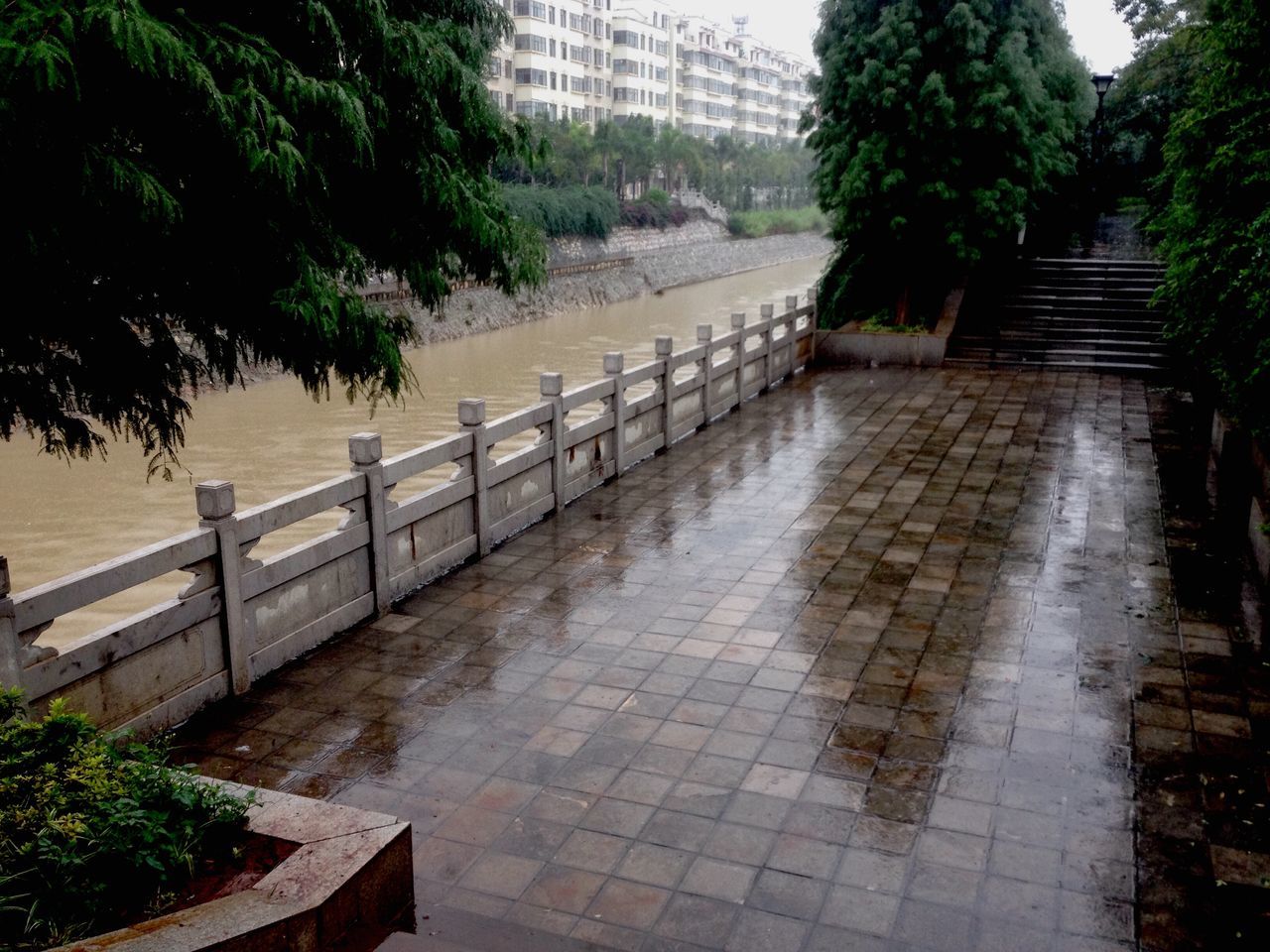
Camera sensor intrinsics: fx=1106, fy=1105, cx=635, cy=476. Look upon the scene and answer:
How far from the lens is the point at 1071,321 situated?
1952 centimetres

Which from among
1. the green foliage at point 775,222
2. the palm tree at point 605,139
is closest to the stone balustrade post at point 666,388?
the palm tree at point 605,139

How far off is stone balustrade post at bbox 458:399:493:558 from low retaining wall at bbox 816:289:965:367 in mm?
11372

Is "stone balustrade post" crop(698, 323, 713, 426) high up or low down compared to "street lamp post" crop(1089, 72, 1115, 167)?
down

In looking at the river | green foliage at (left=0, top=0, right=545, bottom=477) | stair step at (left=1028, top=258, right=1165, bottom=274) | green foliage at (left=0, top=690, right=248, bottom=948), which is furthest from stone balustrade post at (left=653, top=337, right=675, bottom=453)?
stair step at (left=1028, top=258, right=1165, bottom=274)

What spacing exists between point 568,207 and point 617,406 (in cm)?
3805

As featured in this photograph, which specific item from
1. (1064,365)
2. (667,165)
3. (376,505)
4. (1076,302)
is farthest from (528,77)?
(376,505)

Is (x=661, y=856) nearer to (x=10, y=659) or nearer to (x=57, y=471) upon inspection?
(x=10, y=659)

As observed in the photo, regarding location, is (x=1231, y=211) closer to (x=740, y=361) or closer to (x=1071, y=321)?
(x=740, y=361)

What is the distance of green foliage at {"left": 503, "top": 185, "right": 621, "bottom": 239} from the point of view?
44.2 meters

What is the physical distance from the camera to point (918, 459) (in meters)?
11.9

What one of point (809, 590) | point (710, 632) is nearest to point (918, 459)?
point (809, 590)

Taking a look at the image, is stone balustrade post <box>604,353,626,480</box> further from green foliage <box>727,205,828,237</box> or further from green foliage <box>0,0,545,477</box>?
green foliage <box>727,205,828,237</box>

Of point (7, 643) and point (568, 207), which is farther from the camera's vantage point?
point (568, 207)

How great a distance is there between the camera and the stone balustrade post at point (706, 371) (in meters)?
13.3
